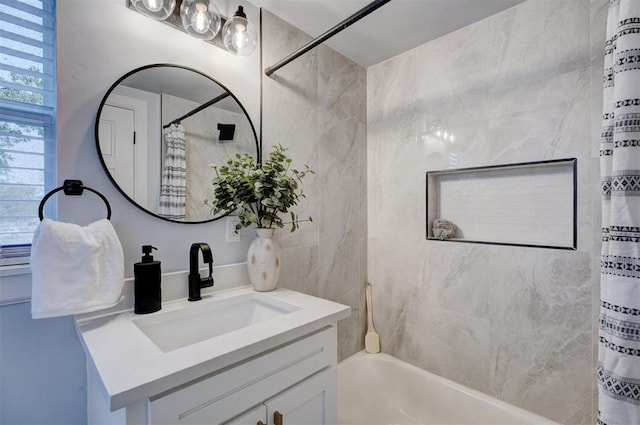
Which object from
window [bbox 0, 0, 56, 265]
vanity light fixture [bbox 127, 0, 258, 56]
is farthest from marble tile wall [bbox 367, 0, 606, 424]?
window [bbox 0, 0, 56, 265]

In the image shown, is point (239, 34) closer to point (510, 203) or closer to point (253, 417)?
point (253, 417)

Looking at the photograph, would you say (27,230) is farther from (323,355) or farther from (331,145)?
(331,145)

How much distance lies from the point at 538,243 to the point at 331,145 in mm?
1250

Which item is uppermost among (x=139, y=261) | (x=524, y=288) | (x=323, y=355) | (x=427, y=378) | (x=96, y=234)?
(x=96, y=234)

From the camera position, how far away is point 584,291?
131cm

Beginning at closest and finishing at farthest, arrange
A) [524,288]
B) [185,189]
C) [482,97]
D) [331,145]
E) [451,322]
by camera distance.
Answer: [185,189]
[524,288]
[482,97]
[451,322]
[331,145]

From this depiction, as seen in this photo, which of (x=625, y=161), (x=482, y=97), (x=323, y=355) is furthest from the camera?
(x=482, y=97)

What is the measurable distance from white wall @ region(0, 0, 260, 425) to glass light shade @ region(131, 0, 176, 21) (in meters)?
0.05

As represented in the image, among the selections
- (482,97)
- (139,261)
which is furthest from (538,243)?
(139,261)

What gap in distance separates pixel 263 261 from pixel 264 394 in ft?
1.77

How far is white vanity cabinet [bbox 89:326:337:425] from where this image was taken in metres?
0.67

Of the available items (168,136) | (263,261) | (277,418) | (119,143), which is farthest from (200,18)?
(277,418)

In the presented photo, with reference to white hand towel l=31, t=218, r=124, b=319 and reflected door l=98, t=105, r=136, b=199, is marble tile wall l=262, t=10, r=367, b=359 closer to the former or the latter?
reflected door l=98, t=105, r=136, b=199

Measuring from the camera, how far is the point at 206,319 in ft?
3.72
